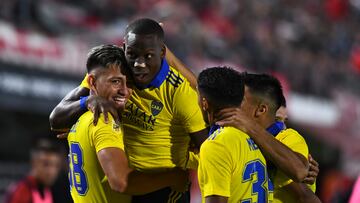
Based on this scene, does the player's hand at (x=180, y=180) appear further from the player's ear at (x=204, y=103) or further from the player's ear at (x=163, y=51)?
the player's ear at (x=204, y=103)

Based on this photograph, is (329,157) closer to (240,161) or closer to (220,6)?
(220,6)

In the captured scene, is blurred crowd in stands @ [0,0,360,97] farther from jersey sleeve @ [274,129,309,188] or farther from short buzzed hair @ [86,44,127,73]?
jersey sleeve @ [274,129,309,188]

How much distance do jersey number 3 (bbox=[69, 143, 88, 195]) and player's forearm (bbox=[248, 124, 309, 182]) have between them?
1245mm

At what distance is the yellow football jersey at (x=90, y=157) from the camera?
18.3ft

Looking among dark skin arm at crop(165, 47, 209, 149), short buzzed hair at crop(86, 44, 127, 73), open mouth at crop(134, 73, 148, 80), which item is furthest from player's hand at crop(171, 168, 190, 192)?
short buzzed hair at crop(86, 44, 127, 73)

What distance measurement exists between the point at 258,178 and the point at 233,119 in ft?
1.19

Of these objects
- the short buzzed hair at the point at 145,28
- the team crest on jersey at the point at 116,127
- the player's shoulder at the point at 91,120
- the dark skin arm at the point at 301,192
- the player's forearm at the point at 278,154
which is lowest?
the dark skin arm at the point at 301,192

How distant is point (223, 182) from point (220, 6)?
1423 centimetres

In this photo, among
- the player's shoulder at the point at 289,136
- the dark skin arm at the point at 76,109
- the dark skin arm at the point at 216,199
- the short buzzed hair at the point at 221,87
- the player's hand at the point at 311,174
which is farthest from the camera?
the dark skin arm at the point at 76,109

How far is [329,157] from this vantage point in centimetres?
1936

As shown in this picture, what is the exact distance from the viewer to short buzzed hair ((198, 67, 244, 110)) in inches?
198

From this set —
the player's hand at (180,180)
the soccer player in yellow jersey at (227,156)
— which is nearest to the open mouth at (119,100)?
the player's hand at (180,180)

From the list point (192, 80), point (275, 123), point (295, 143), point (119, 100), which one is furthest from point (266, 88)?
point (119, 100)

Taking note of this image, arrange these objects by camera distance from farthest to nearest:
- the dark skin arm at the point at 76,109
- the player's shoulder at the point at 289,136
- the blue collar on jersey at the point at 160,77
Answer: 1. the blue collar on jersey at the point at 160,77
2. the dark skin arm at the point at 76,109
3. the player's shoulder at the point at 289,136
